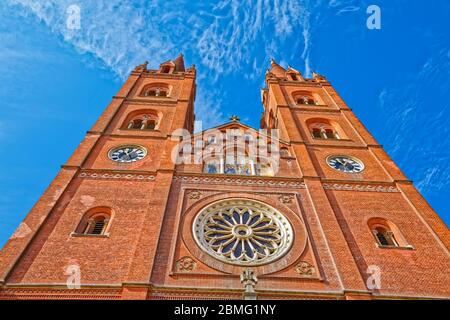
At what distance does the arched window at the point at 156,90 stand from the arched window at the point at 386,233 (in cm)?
1631

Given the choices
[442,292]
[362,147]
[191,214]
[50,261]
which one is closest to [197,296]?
[191,214]

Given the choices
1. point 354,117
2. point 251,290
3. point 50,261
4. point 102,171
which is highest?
point 354,117

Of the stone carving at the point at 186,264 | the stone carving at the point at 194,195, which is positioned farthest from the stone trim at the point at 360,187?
the stone carving at the point at 186,264

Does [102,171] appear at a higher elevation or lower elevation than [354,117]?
lower

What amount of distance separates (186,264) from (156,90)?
17299mm

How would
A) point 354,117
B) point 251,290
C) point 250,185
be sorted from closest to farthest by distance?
point 251,290, point 250,185, point 354,117

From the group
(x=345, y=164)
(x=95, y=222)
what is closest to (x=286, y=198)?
(x=345, y=164)

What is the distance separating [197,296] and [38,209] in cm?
701

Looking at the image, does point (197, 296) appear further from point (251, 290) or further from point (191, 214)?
point (191, 214)

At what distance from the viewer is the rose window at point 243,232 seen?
13141mm

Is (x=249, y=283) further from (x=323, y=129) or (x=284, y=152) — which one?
(x=323, y=129)

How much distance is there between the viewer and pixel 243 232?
14289 mm

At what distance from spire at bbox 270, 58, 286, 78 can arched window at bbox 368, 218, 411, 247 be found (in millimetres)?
20449

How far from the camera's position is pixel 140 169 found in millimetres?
17172
